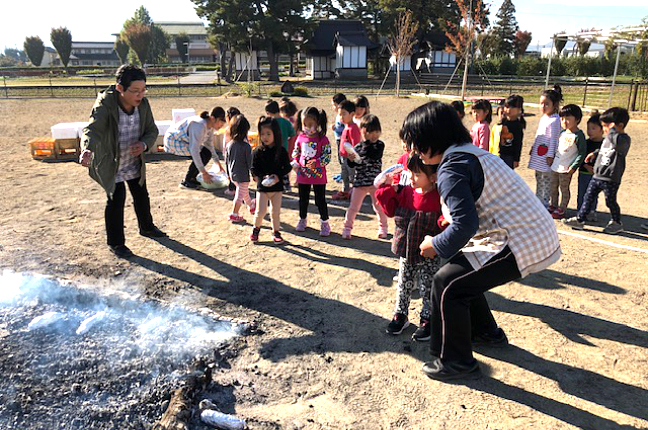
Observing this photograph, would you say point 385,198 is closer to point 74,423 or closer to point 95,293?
point 74,423

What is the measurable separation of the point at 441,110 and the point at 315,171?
3.10m

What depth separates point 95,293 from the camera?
4.26 metres

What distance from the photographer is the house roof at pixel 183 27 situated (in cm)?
10356

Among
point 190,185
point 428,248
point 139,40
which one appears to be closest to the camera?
point 428,248

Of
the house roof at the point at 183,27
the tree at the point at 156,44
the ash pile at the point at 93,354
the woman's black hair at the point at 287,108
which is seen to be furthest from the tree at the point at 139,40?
the ash pile at the point at 93,354

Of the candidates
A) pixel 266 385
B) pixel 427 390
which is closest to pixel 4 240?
pixel 266 385

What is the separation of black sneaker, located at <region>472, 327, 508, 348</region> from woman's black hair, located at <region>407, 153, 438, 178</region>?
130cm

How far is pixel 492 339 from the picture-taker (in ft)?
11.4

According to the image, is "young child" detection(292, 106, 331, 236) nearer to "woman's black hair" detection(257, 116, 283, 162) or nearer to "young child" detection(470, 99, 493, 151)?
"woman's black hair" detection(257, 116, 283, 162)

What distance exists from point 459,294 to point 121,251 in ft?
12.7

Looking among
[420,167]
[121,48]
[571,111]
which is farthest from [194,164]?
[121,48]

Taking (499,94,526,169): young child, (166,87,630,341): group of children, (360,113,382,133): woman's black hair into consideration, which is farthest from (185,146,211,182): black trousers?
(499,94,526,169): young child

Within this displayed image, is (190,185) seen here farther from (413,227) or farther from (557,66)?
(557,66)

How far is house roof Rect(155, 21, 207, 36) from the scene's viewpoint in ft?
340
